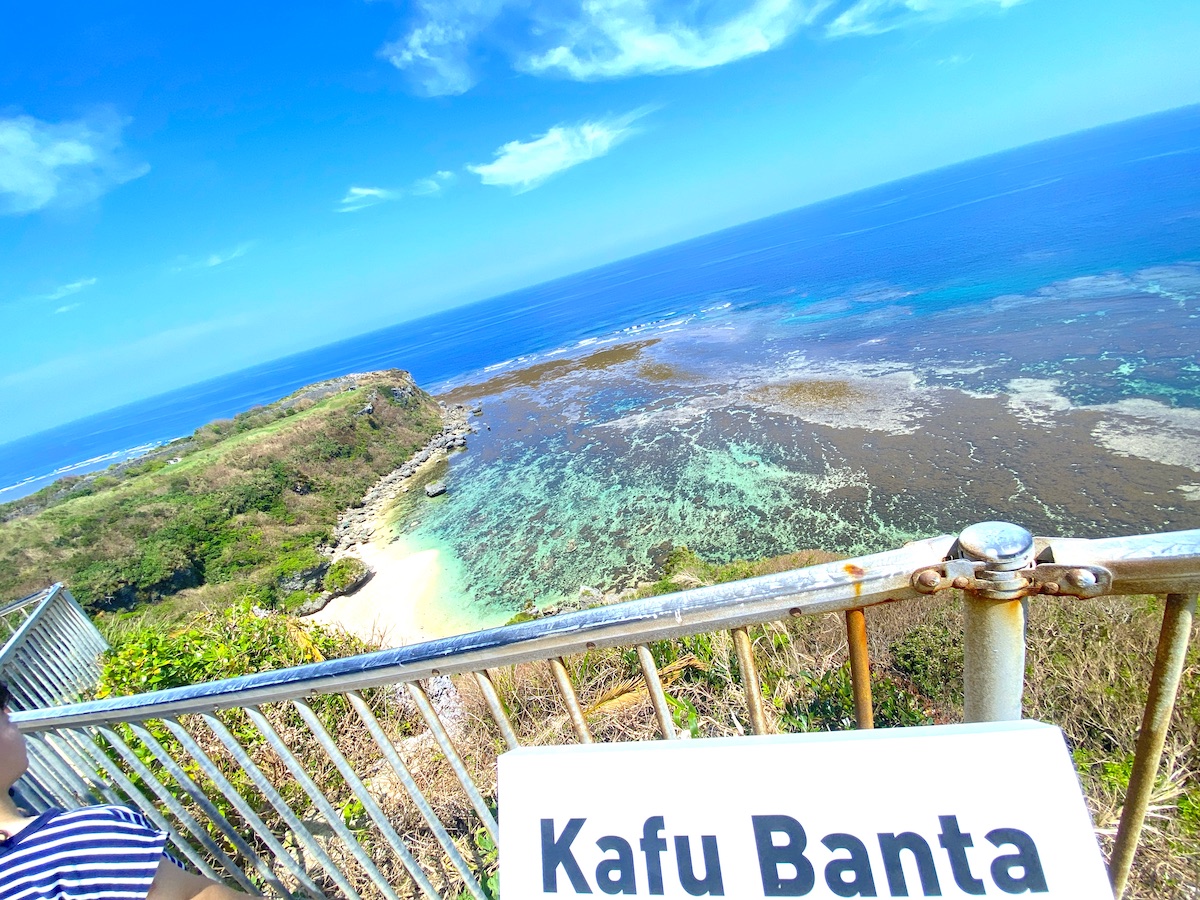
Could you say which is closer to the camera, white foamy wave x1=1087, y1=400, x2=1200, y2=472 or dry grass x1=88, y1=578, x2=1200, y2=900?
dry grass x1=88, y1=578, x2=1200, y2=900

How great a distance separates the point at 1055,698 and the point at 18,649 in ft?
37.1

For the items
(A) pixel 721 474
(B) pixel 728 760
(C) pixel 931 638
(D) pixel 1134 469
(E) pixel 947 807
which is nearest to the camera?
(E) pixel 947 807

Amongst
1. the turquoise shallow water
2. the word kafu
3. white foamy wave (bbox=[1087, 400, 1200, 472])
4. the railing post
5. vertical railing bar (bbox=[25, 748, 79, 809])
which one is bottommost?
white foamy wave (bbox=[1087, 400, 1200, 472])

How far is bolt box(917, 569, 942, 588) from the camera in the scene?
40.4 inches

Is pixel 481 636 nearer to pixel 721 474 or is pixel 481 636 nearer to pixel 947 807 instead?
pixel 947 807

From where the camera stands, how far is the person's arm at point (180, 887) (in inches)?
60.1

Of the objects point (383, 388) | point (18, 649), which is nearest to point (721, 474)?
point (18, 649)

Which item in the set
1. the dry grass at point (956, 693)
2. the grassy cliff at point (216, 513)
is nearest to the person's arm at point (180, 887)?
the dry grass at point (956, 693)

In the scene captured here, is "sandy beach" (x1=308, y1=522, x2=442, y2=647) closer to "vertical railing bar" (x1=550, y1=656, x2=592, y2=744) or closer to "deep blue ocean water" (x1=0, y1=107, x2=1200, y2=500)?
"vertical railing bar" (x1=550, y1=656, x2=592, y2=744)

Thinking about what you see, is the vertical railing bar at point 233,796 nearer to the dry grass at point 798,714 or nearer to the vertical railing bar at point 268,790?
the vertical railing bar at point 268,790

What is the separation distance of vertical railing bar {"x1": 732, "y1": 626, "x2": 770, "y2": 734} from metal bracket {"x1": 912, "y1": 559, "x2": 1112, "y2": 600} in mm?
412

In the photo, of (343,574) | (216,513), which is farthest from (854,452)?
(216,513)

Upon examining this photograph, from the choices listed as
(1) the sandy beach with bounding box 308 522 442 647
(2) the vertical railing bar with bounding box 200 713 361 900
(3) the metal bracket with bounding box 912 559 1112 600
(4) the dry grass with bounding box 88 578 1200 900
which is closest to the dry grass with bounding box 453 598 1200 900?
(4) the dry grass with bounding box 88 578 1200 900

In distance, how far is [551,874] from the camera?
1061mm
